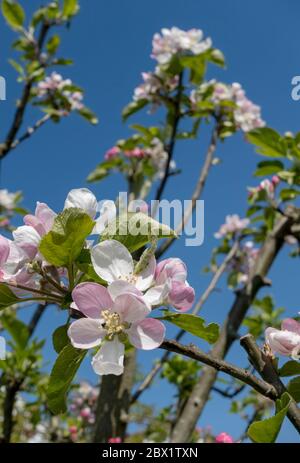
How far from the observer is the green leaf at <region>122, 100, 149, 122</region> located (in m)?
3.23

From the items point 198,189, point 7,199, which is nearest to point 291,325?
point 198,189

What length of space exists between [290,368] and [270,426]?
7.1 inches

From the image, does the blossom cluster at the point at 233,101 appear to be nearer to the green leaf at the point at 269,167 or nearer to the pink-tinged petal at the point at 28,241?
the green leaf at the point at 269,167

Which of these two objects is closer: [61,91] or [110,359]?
[110,359]

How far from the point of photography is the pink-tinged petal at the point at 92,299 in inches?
30.5

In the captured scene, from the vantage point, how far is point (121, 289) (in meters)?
0.76

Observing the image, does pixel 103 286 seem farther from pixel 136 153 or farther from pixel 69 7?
pixel 69 7

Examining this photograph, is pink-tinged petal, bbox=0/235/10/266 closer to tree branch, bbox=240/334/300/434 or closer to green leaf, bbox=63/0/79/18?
tree branch, bbox=240/334/300/434

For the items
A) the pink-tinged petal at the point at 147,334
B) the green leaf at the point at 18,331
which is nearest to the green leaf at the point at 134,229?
the pink-tinged petal at the point at 147,334

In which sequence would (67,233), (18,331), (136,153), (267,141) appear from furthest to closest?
(136,153)
(18,331)
(267,141)
(67,233)

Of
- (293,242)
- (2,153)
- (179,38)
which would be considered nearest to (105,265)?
(2,153)

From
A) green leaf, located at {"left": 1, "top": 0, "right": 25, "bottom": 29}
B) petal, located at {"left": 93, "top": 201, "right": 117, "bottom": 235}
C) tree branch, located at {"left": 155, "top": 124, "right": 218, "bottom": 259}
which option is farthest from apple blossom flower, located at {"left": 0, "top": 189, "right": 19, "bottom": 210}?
petal, located at {"left": 93, "top": 201, "right": 117, "bottom": 235}

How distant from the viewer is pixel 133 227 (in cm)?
85

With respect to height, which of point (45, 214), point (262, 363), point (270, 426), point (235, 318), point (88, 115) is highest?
point (88, 115)
